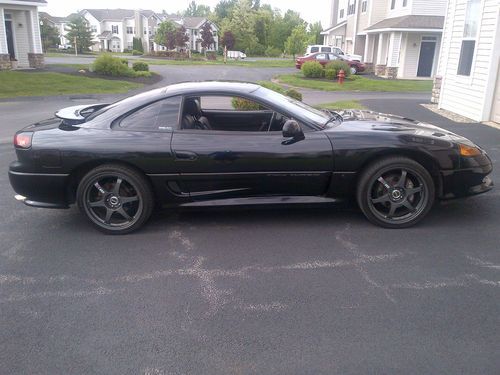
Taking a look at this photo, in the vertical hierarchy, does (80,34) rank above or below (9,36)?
above

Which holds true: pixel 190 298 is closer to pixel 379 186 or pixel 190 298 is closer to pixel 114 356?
pixel 114 356

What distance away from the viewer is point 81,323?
10.2ft

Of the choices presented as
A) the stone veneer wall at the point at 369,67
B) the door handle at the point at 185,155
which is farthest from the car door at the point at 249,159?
the stone veneer wall at the point at 369,67

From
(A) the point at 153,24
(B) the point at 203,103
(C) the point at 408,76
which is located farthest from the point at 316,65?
(A) the point at 153,24

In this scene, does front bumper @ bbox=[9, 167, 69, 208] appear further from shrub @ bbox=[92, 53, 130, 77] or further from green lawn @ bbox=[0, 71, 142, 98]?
shrub @ bbox=[92, 53, 130, 77]

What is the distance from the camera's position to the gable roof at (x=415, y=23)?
88.2ft

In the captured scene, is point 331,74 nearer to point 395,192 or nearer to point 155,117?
point 395,192

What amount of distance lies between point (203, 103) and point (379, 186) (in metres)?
2.41

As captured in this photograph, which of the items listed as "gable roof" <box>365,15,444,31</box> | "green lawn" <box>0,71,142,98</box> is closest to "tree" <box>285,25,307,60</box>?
"gable roof" <box>365,15,444,31</box>

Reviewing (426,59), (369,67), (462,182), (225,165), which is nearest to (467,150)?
(462,182)

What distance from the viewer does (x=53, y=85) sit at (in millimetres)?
19344

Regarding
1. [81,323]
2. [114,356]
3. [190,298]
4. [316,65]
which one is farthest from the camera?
[316,65]

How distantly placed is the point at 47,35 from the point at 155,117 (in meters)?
69.4

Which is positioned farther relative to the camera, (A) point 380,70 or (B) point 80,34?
(B) point 80,34
